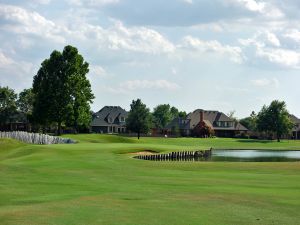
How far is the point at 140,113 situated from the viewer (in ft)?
447

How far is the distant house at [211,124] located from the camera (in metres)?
176

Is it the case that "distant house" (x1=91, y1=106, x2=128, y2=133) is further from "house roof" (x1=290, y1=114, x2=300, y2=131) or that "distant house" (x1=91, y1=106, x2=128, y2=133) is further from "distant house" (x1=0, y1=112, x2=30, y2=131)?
"house roof" (x1=290, y1=114, x2=300, y2=131)

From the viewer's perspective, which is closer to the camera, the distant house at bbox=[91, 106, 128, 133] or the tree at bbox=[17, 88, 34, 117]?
the tree at bbox=[17, 88, 34, 117]

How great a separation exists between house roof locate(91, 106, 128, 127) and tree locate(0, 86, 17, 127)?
109 feet

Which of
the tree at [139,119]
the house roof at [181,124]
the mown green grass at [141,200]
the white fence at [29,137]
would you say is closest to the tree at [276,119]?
the house roof at [181,124]

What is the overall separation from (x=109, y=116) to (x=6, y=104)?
40007 mm

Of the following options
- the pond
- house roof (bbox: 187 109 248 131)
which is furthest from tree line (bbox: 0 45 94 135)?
house roof (bbox: 187 109 248 131)

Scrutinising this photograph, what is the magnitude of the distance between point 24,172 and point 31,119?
80774 millimetres

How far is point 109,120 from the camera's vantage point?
178 meters

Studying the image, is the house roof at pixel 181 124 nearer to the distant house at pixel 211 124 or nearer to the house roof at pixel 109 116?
the distant house at pixel 211 124

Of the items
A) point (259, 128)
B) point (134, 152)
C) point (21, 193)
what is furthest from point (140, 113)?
point (21, 193)

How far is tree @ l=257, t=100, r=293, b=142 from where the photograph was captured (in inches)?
6043

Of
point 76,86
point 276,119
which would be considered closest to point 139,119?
point 76,86

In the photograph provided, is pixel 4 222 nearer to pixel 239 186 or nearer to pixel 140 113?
pixel 239 186
